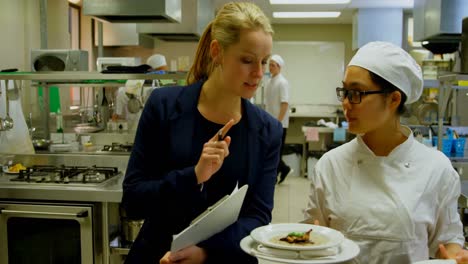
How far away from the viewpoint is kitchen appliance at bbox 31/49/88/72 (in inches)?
135

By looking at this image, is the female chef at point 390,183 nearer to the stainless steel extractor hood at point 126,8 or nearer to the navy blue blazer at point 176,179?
the navy blue blazer at point 176,179

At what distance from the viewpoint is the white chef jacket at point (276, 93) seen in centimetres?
629

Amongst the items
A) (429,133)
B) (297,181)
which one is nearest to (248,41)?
(429,133)

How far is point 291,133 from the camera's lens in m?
8.86

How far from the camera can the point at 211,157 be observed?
3.86 feet

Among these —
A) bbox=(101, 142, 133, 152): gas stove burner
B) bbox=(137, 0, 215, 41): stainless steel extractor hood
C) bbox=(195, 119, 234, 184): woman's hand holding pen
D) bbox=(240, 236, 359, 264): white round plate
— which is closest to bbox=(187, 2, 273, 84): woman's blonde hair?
bbox=(195, 119, 234, 184): woman's hand holding pen

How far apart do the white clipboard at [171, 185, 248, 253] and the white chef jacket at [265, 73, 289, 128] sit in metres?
5.11

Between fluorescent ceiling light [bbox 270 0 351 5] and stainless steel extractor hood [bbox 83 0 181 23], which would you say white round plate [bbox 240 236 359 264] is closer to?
stainless steel extractor hood [bbox 83 0 181 23]

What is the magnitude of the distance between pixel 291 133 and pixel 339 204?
7.50 meters

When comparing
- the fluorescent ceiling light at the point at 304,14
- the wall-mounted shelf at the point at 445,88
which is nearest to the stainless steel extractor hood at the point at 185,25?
the wall-mounted shelf at the point at 445,88

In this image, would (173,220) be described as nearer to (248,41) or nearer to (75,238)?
(248,41)

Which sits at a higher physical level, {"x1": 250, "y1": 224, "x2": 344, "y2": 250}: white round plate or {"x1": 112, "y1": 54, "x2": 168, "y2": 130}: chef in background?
{"x1": 112, "y1": 54, "x2": 168, "y2": 130}: chef in background

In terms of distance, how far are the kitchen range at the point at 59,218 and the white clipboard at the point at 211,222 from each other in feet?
4.23

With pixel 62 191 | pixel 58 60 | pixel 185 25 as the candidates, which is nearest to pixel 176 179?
pixel 62 191
